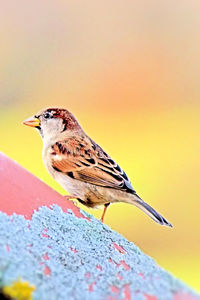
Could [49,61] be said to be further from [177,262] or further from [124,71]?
[177,262]

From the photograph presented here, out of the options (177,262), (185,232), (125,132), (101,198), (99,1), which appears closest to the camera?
(101,198)

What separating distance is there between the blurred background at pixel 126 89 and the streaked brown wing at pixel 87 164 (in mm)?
7231

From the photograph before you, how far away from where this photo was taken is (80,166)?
13.6 ft

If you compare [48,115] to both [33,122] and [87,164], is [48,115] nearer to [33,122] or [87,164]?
[33,122]

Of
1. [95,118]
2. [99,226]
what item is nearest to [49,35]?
[95,118]

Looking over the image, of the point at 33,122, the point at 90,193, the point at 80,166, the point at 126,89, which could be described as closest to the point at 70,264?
the point at 90,193

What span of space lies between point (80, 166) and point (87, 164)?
0.05 metres

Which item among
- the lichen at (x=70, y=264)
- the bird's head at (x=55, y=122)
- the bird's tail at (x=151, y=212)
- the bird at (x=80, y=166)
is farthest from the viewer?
Result: the bird's head at (x=55, y=122)

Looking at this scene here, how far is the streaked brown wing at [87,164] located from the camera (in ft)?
13.3

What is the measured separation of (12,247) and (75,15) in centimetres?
2172

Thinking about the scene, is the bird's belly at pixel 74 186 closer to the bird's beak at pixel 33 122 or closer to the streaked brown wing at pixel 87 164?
the streaked brown wing at pixel 87 164

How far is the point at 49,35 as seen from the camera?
22.0 m

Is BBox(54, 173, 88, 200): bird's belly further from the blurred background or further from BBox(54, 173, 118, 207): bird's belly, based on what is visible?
the blurred background

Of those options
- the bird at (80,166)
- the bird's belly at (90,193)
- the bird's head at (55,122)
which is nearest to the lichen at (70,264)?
the bird at (80,166)
